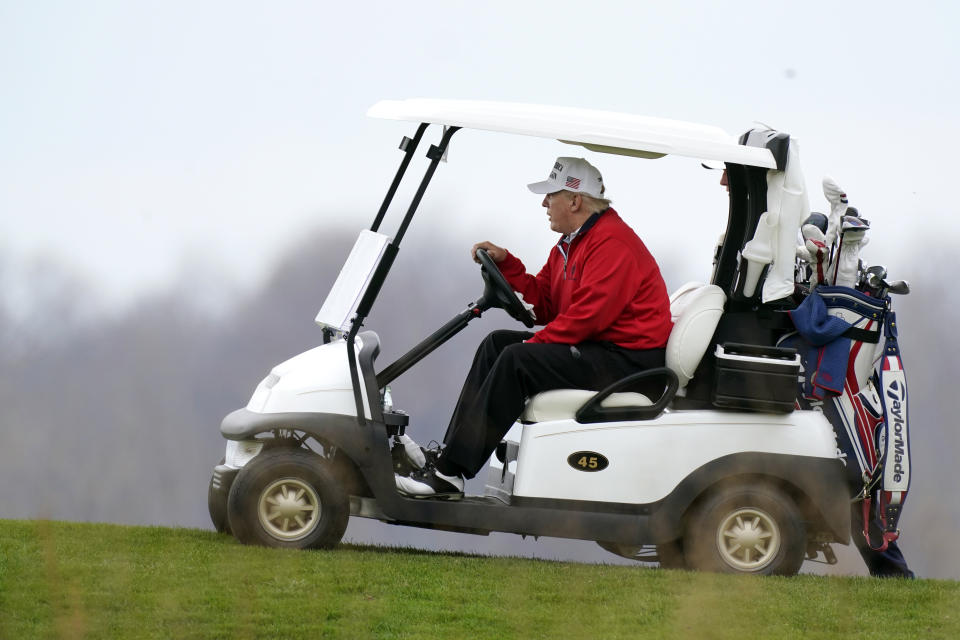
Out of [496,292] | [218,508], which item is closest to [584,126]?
[496,292]

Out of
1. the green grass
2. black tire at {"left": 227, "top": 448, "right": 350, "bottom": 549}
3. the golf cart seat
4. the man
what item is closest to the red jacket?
the man

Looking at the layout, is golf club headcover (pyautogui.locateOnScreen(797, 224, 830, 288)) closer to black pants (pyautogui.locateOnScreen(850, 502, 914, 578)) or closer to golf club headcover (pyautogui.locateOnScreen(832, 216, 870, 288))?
golf club headcover (pyautogui.locateOnScreen(832, 216, 870, 288))

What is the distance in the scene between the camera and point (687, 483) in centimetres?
603

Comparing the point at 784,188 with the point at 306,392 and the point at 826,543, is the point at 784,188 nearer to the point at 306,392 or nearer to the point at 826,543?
the point at 826,543

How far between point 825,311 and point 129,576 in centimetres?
341

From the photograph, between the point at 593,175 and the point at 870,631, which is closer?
the point at 870,631

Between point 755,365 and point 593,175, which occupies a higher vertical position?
point 593,175

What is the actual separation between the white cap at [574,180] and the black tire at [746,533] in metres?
1.53

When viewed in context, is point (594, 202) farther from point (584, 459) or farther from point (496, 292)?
point (584, 459)

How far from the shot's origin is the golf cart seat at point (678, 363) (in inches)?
239

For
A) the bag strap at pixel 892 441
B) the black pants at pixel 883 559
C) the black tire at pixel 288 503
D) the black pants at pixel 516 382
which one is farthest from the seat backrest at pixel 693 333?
the black tire at pixel 288 503

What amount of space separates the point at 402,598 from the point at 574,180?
2.18 meters

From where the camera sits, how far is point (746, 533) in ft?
20.0

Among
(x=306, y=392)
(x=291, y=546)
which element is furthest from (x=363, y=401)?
(x=291, y=546)
